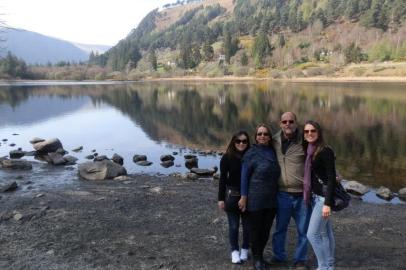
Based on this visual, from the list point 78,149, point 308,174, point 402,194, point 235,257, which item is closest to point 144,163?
point 78,149

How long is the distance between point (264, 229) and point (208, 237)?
3.10 meters

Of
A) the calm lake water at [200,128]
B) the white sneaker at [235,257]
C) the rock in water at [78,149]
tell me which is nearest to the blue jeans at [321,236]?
the white sneaker at [235,257]

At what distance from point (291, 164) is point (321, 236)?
1446 mm

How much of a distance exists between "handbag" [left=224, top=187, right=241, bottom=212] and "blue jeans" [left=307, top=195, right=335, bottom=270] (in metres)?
1.46

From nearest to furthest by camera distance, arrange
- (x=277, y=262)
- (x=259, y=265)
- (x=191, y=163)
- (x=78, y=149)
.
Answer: (x=259, y=265) → (x=277, y=262) → (x=191, y=163) → (x=78, y=149)

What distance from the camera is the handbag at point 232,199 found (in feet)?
26.9

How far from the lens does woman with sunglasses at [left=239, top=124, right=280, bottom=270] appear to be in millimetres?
7729

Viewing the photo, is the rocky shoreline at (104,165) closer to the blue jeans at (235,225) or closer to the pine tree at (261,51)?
the blue jeans at (235,225)

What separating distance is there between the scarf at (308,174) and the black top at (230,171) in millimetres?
1273

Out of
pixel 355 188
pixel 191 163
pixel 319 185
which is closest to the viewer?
pixel 319 185

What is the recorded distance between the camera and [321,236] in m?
7.73

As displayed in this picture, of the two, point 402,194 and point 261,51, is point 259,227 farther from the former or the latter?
point 261,51

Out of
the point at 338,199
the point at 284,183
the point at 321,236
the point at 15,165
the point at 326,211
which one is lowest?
the point at 15,165

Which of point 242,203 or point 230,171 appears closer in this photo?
point 242,203
